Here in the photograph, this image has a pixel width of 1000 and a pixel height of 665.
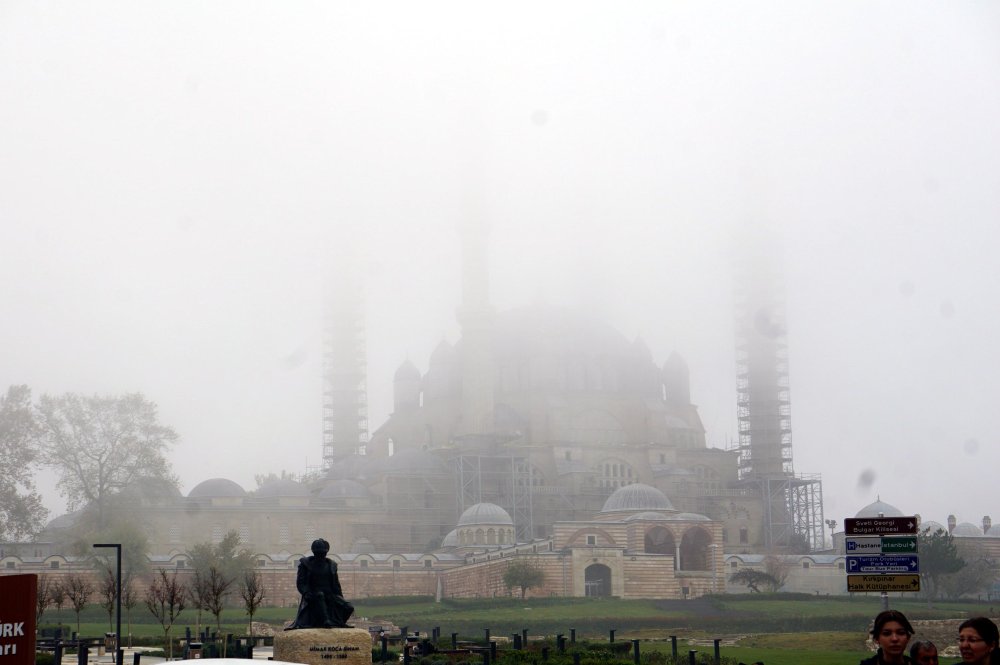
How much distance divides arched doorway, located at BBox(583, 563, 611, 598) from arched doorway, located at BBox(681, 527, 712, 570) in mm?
6242

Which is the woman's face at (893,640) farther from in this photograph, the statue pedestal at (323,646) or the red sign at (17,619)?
the statue pedestal at (323,646)

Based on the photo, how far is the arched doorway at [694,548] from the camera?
226 ft

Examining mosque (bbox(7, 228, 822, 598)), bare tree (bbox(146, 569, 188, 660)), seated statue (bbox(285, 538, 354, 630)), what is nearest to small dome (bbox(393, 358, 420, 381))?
mosque (bbox(7, 228, 822, 598))

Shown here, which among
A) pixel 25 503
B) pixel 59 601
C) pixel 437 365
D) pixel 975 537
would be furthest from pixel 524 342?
pixel 59 601

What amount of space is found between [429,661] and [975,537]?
58.1 metres

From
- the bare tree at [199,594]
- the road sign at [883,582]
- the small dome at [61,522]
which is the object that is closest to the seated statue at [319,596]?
the road sign at [883,582]

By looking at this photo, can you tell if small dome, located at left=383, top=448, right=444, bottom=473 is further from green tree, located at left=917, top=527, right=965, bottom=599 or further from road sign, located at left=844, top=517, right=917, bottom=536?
road sign, located at left=844, top=517, right=917, bottom=536

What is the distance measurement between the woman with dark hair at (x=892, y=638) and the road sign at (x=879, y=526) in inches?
→ 259

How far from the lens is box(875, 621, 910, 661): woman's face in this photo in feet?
29.7

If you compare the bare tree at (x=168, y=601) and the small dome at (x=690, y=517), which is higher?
the small dome at (x=690, y=517)

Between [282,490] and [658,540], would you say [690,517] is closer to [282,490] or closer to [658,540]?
[658,540]

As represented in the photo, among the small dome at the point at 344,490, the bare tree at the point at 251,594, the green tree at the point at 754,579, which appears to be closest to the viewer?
the bare tree at the point at 251,594

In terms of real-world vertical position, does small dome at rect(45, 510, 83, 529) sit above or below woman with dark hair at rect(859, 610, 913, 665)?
above

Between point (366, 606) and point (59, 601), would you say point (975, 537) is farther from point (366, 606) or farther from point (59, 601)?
point (59, 601)
